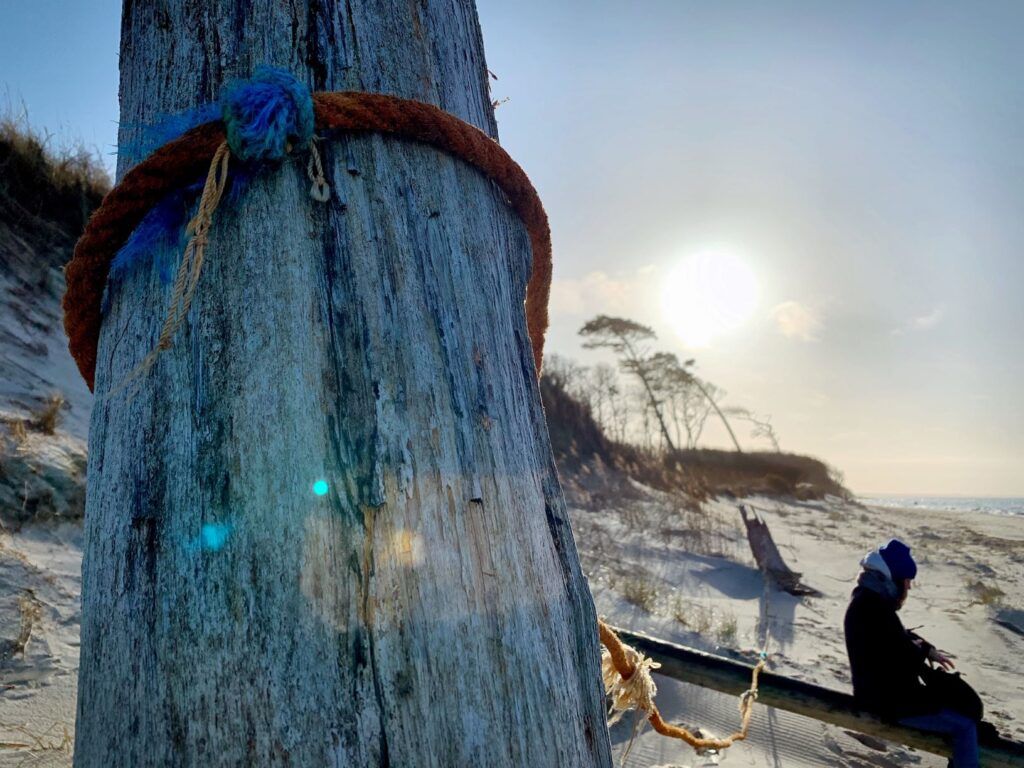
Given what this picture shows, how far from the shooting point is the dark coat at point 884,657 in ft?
9.85

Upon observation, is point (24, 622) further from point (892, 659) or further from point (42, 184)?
point (42, 184)

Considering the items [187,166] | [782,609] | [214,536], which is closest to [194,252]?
[187,166]

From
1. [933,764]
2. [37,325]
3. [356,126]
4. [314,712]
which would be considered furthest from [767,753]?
[37,325]

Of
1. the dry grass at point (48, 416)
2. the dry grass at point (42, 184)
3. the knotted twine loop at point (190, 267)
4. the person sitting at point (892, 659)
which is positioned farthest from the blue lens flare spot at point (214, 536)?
the dry grass at point (42, 184)

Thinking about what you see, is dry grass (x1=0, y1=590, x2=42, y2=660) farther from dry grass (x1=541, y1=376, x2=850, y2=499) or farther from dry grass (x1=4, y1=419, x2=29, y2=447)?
dry grass (x1=541, y1=376, x2=850, y2=499)

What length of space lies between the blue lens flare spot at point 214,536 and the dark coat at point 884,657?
3.25 metres

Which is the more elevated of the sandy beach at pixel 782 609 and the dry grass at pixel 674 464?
the dry grass at pixel 674 464

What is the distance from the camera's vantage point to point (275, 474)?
633 mm

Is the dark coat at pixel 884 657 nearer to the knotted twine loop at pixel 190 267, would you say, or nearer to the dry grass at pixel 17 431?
the knotted twine loop at pixel 190 267

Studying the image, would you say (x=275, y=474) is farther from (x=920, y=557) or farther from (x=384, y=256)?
(x=920, y=557)

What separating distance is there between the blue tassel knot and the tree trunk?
4 centimetres

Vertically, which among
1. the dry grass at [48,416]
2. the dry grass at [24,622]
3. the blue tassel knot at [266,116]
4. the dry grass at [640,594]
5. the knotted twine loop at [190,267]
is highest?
the dry grass at [48,416]

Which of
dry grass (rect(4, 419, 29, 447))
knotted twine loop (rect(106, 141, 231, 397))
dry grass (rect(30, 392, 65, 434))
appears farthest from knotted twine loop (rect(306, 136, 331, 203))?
dry grass (rect(30, 392, 65, 434))

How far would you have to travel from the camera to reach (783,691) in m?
2.59
